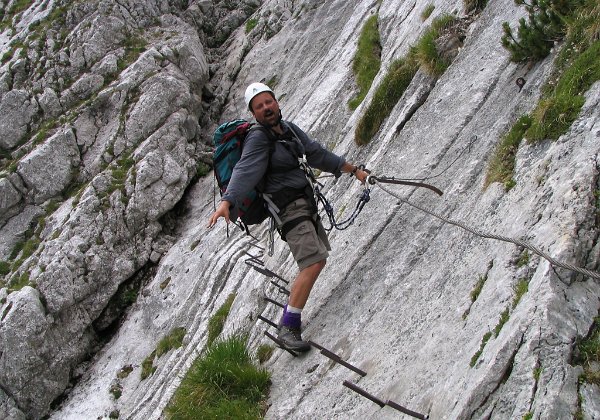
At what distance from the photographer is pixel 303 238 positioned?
803 cm

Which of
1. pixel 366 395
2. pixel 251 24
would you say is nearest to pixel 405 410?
pixel 366 395

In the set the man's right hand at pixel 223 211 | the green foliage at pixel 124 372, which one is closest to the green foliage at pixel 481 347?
the man's right hand at pixel 223 211

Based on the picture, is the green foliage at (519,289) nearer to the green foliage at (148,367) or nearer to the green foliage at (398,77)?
the green foliage at (398,77)

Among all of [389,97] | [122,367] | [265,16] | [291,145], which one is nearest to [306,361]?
[291,145]

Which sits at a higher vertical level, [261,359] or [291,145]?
[291,145]

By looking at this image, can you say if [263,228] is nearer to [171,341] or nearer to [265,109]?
[171,341]

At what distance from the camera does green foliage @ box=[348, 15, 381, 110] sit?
16906 millimetres

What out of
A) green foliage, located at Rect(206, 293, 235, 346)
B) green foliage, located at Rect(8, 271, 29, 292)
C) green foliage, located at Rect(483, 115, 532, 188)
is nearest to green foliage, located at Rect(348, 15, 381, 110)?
green foliage, located at Rect(206, 293, 235, 346)

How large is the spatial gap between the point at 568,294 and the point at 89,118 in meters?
26.4

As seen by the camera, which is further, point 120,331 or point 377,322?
point 120,331

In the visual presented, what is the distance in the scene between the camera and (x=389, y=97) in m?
12.7

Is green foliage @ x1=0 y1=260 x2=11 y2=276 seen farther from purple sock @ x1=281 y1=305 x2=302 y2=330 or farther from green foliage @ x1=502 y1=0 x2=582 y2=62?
green foliage @ x1=502 y1=0 x2=582 y2=62

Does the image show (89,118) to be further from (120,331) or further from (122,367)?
(122,367)

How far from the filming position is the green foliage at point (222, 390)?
761 cm
